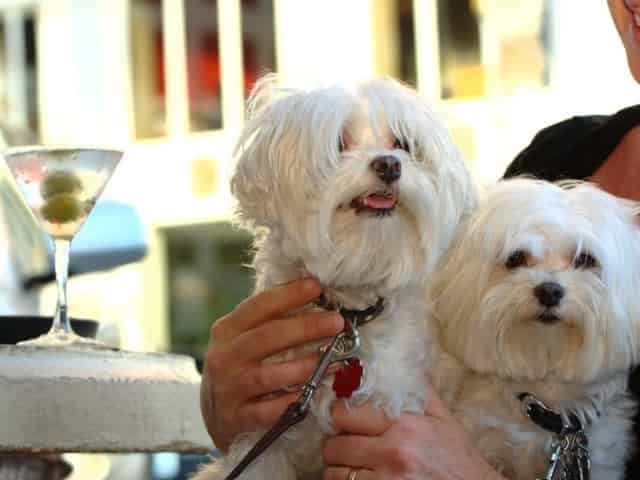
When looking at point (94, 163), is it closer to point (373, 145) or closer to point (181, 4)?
point (373, 145)

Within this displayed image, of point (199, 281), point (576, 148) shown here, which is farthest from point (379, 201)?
point (199, 281)

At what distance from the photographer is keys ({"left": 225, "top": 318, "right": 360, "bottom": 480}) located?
1633mm

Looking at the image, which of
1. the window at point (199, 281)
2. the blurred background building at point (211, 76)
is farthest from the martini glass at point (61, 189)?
the window at point (199, 281)

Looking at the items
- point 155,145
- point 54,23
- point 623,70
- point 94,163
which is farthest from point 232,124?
point 94,163

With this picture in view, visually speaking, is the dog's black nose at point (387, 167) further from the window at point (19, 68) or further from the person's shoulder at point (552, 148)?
the window at point (19, 68)

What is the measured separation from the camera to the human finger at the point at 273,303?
1.67 m

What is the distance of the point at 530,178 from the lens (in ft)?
6.33

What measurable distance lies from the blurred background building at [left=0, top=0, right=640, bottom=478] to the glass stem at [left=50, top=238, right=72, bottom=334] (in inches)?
276

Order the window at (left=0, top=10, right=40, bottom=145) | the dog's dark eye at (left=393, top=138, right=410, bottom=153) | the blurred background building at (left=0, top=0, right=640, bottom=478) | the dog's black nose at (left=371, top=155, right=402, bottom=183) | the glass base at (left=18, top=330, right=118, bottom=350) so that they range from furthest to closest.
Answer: the window at (left=0, top=10, right=40, bottom=145) → the blurred background building at (left=0, top=0, right=640, bottom=478) → the glass base at (left=18, top=330, right=118, bottom=350) → the dog's dark eye at (left=393, top=138, right=410, bottom=153) → the dog's black nose at (left=371, top=155, right=402, bottom=183)

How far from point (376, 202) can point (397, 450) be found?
0.33m

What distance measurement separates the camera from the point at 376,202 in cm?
163

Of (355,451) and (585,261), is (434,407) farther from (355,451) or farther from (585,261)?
(585,261)

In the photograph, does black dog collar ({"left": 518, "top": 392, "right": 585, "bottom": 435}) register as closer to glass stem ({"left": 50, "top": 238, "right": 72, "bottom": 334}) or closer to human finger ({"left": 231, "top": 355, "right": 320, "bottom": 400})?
human finger ({"left": 231, "top": 355, "right": 320, "bottom": 400})

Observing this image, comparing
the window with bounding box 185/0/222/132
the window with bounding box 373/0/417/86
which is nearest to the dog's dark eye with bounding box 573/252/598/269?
the window with bounding box 373/0/417/86
